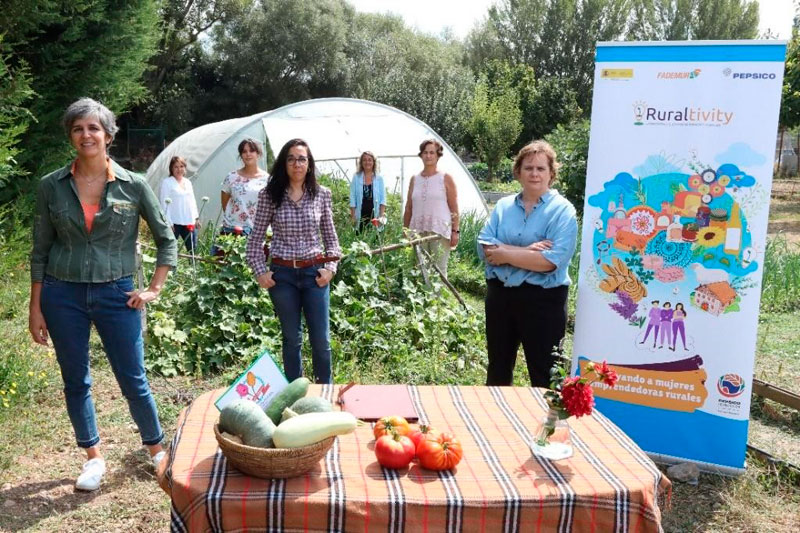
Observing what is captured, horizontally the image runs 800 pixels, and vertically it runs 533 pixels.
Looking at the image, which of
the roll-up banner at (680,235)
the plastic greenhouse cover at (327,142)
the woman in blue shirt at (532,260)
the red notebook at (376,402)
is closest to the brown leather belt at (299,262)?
the woman in blue shirt at (532,260)

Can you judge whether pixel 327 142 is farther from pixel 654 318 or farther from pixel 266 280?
pixel 654 318

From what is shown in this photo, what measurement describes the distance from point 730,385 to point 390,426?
227 centimetres

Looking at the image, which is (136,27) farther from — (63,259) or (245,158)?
(63,259)

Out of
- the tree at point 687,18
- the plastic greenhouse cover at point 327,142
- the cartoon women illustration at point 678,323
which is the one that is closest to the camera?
the cartoon women illustration at point 678,323

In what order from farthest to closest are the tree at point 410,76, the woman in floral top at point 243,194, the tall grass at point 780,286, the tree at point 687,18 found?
the tree at point 687,18
the tree at point 410,76
the tall grass at point 780,286
the woman in floral top at point 243,194

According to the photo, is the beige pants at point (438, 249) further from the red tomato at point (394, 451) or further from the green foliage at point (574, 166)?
the red tomato at point (394, 451)

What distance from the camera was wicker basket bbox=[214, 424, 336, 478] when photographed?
1879mm

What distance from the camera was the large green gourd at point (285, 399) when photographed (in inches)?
84.4

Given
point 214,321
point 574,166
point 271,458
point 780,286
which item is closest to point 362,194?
point 214,321

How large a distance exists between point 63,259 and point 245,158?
314cm

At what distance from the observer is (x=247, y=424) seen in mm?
1948

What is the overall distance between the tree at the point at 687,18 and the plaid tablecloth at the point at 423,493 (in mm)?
41799

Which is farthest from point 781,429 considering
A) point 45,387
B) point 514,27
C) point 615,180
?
point 514,27

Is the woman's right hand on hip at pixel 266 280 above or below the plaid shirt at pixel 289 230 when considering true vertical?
below
